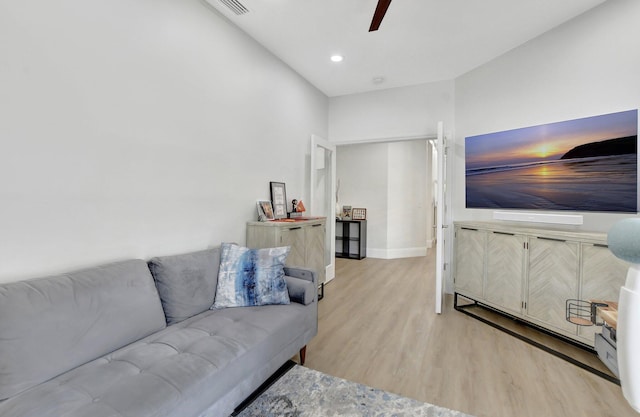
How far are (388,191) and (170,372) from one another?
5370 mm

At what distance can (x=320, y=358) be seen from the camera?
2307mm

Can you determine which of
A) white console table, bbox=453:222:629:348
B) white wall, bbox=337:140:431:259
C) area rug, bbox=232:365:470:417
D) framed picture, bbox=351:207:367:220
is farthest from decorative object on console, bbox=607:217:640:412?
framed picture, bbox=351:207:367:220

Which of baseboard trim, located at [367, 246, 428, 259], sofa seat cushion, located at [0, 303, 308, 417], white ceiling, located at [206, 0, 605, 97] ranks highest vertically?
white ceiling, located at [206, 0, 605, 97]

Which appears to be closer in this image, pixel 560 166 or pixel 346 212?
Answer: pixel 560 166

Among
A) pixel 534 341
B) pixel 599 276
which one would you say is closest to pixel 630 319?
pixel 599 276

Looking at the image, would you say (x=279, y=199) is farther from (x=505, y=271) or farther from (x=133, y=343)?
(x=505, y=271)

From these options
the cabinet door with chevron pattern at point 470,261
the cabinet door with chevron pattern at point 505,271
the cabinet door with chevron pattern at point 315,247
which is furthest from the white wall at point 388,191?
the cabinet door with chevron pattern at point 505,271

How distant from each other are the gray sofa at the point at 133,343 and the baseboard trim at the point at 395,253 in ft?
14.1

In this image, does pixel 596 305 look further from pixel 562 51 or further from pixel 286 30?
pixel 286 30

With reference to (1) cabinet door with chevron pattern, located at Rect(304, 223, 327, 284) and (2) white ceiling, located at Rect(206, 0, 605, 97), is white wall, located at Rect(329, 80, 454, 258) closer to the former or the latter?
(2) white ceiling, located at Rect(206, 0, 605, 97)

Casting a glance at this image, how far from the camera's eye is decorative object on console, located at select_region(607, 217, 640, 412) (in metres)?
0.76

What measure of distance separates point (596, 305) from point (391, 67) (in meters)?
3.11

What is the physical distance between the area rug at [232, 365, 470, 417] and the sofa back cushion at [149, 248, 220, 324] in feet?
2.31

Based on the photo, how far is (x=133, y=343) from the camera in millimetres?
1610
